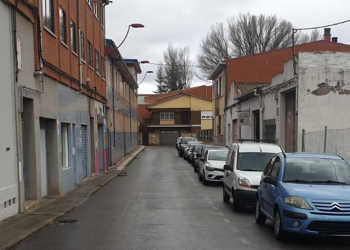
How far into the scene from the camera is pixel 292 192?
727 centimetres

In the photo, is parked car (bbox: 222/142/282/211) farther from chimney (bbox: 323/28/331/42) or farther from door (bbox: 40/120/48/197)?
chimney (bbox: 323/28/331/42)

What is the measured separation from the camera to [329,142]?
16.7m

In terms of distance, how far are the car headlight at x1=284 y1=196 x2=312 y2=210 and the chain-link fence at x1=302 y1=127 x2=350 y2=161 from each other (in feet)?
30.6

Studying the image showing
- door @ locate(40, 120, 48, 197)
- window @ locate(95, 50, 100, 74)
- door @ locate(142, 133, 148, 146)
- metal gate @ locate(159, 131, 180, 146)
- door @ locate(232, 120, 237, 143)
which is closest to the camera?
door @ locate(40, 120, 48, 197)

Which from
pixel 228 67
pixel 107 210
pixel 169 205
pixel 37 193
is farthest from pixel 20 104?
pixel 228 67

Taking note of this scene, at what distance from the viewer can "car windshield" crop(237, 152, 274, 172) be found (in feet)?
39.0

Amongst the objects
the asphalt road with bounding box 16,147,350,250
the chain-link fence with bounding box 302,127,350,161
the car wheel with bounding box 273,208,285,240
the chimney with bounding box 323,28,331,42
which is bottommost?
the asphalt road with bounding box 16,147,350,250

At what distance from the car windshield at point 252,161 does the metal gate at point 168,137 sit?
5782 centimetres

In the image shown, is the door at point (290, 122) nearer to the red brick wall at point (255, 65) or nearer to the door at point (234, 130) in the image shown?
the door at point (234, 130)

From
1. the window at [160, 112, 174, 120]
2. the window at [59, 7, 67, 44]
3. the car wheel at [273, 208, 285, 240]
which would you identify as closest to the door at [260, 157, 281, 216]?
the car wheel at [273, 208, 285, 240]

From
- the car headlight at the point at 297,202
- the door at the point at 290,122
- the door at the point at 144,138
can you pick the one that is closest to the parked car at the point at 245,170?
the car headlight at the point at 297,202

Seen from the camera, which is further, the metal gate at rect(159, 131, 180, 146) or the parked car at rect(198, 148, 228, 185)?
the metal gate at rect(159, 131, 180, 146)

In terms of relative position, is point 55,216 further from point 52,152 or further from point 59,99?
point 59,99

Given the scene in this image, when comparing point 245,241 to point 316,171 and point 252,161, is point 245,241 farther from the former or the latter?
point 252,161
